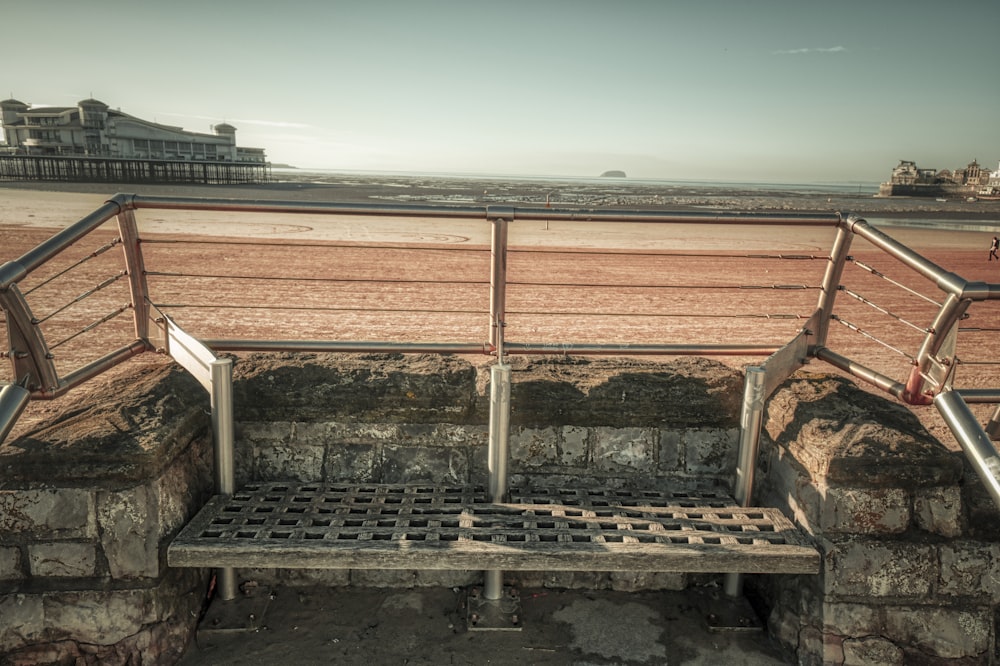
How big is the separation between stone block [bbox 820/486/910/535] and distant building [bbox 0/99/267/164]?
4132 inches

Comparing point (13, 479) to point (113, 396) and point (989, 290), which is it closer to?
point (113, 396)

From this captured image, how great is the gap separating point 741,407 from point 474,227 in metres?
19.1

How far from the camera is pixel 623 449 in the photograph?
3.68 metres

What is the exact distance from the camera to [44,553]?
2.90 m

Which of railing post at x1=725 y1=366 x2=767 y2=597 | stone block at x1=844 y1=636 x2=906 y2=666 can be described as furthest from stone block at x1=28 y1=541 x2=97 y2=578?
stone block at x1=844 y1=636 x2=906 y2=666

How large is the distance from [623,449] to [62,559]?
8.84 feet

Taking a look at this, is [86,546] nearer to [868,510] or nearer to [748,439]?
[748,439]

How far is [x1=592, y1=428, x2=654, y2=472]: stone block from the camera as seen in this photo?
12.0 feet

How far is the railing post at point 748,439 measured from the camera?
3408mm

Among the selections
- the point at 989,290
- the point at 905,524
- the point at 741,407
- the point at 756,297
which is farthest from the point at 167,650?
the point at 756,297

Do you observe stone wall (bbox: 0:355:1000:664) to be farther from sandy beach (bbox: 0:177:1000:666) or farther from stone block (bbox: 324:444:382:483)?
sandy beach (bbox: 0:177:1000:666)

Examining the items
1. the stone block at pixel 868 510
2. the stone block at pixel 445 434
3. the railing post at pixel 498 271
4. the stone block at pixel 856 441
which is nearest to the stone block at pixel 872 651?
the stone block at pixel 868 510

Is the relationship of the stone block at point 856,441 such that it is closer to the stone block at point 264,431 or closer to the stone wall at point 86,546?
the stone block at point 264,431

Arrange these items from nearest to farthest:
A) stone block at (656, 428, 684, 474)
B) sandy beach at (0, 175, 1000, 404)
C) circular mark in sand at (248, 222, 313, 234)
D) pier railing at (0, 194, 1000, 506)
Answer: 1. pier railing at (0, 194, 1000, 506)
2. stone block at (656, 428, 684, 474)
3. sandy beach at (0, 175, 1000, 404)
4. circular mark in sand at (248, 222, 313, 234)
